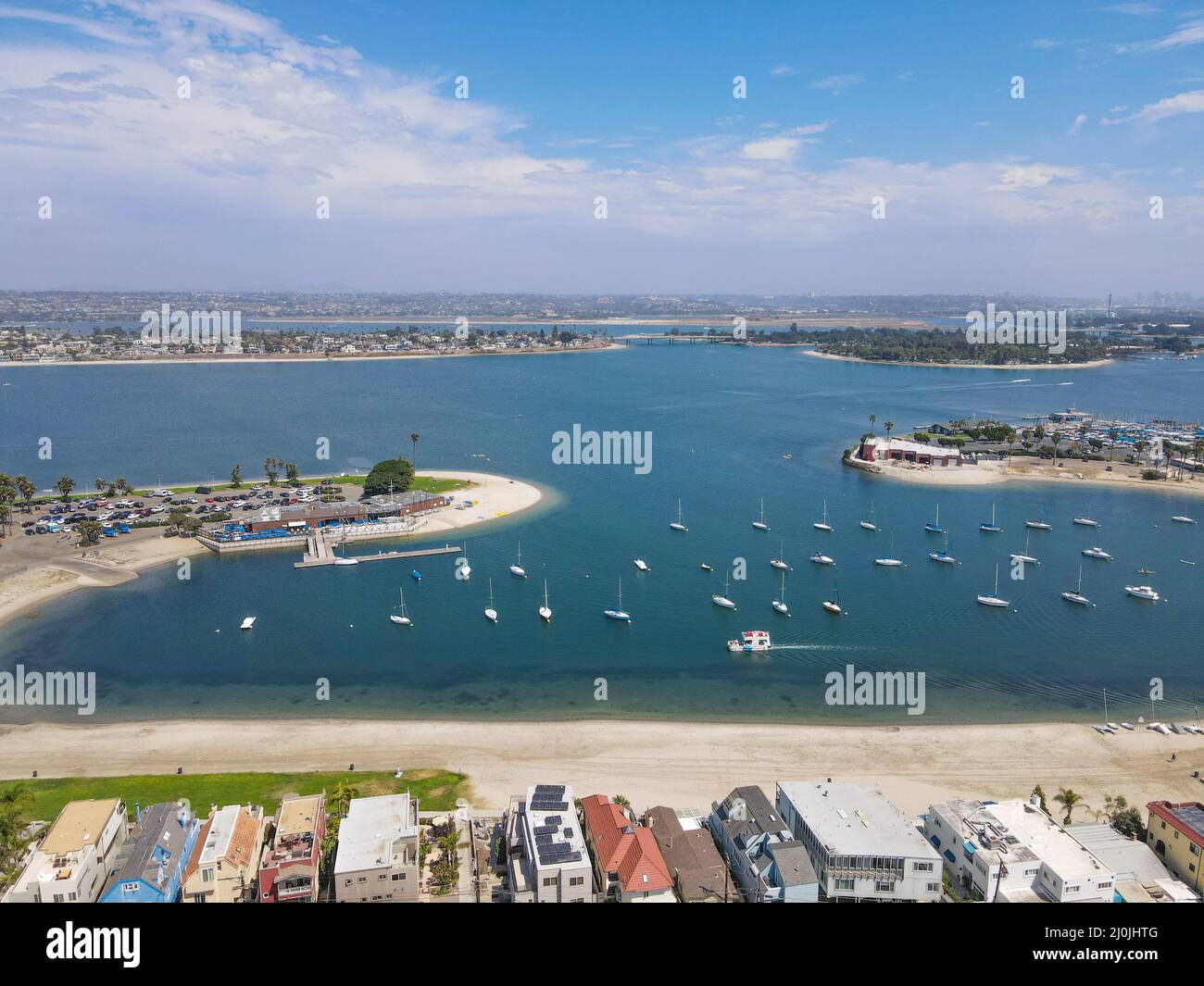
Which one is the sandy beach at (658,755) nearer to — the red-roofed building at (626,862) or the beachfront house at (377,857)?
the red-roofed building at (626,862)

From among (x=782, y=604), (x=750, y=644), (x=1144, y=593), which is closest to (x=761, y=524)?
(x=782, y=604)

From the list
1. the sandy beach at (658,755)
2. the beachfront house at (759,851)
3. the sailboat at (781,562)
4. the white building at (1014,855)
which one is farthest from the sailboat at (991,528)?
the beachfront house at (759,851)

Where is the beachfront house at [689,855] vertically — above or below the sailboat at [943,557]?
below

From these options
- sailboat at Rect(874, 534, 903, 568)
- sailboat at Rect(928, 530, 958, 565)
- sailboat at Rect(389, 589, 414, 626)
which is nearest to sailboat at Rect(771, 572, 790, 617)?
sailboat at Rect(874, 534, 903, 568)

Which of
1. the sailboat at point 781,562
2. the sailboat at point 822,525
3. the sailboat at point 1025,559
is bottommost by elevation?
the sailboat at point 1025,559

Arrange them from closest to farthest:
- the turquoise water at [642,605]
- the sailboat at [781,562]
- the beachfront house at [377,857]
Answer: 1. the beachfront house at [377,857]
2. the turquoise water at [642,605]
3. the sailboat at [781,562]
